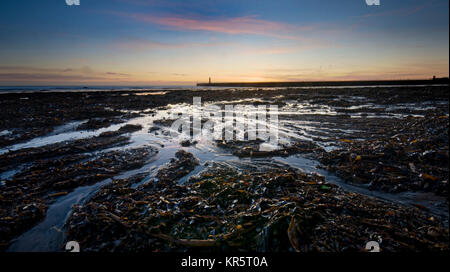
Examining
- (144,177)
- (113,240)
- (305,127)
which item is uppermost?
(305,127)

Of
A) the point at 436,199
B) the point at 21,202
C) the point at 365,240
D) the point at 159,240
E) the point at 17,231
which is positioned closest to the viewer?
the point at 365,240

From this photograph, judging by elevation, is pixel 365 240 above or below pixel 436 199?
below

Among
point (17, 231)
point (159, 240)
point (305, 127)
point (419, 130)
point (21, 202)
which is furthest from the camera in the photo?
point (305, 127)

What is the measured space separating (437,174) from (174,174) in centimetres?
533

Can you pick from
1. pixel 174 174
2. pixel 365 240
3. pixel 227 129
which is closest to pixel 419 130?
pixel 365 240

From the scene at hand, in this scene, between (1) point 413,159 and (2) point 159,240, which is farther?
(1) point 413,159

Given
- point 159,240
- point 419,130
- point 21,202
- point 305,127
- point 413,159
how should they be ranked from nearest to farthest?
point 159,240 < point 21,202 < point 413,159 < point 419,130 < point 305,127

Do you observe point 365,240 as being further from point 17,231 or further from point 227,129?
point 227,129

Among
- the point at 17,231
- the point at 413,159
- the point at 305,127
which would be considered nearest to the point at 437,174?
the point at 413,159

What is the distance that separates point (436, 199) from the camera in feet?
10.0

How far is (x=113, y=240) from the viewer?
2609 mm

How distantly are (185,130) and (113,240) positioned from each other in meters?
6.20

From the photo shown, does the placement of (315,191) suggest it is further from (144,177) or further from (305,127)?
(305,127)

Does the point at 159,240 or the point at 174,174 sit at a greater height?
the point at 174,174
